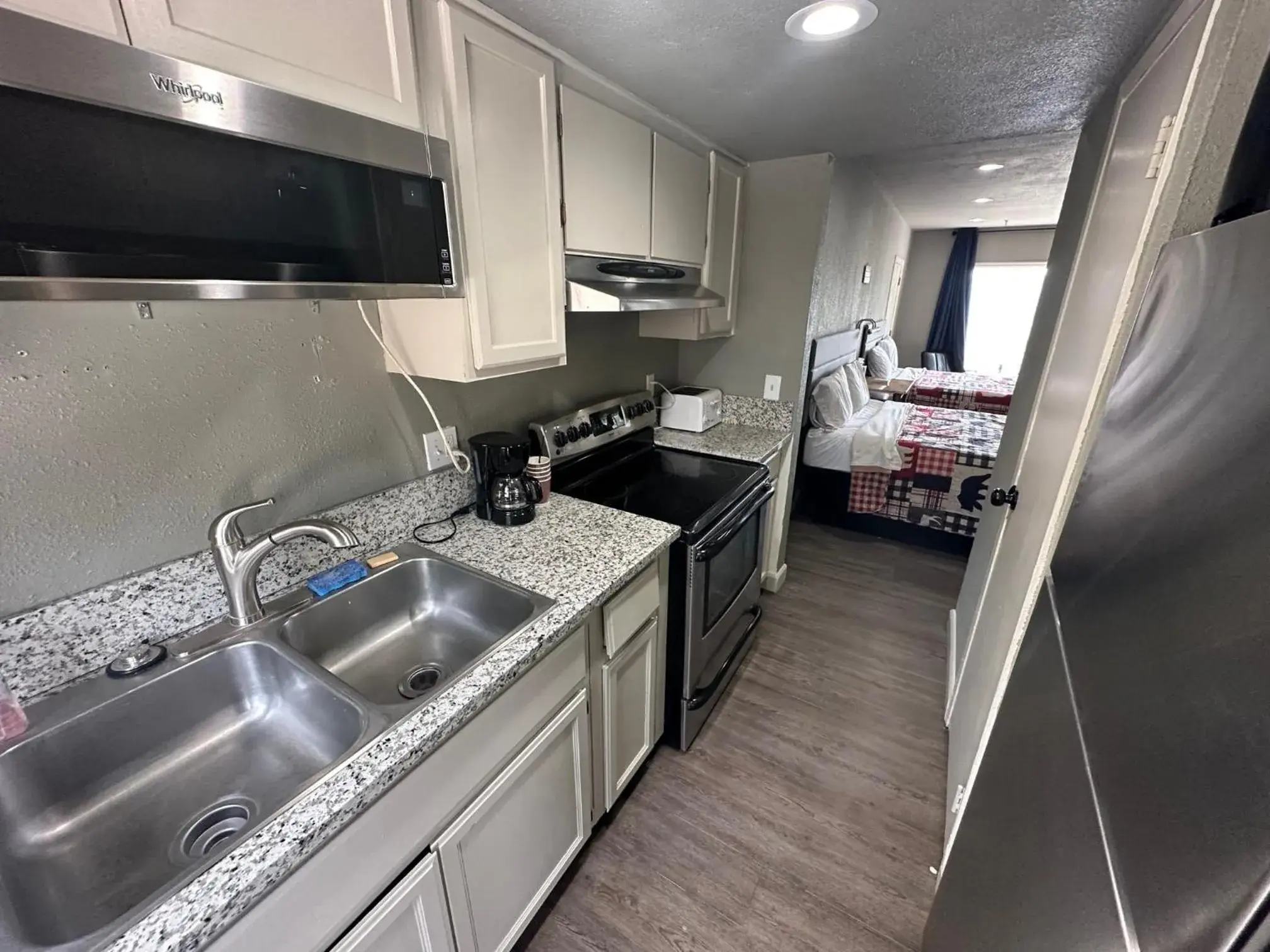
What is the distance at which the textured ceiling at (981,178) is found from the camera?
2.66m

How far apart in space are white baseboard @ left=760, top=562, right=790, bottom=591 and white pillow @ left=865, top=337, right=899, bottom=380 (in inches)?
131

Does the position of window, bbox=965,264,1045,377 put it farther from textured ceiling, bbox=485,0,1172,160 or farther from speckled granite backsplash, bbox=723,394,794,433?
textured ceiling, bbox=485,0,1172,160

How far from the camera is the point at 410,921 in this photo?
0.89 metres

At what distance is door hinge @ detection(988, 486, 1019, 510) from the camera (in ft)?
4.88

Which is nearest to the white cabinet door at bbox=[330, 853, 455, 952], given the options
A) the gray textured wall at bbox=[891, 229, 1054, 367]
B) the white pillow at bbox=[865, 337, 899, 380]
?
the white pillow at bbox=[865, 337, 899, 380]

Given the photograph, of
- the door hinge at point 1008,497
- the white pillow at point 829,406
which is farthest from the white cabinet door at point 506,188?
the white pillow at point 829,406

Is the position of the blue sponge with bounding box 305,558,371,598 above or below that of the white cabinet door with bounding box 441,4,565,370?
below

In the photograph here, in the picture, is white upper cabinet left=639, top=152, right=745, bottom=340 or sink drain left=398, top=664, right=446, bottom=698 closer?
sink drain left=398, top=664, right=446, bottom=698

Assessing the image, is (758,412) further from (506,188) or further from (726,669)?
(506,188)

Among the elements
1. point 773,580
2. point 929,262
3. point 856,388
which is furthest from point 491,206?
point 929,262

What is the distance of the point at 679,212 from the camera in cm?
189

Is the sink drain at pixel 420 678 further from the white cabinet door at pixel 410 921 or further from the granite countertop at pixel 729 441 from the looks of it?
the granite countertop at pixel 729 441

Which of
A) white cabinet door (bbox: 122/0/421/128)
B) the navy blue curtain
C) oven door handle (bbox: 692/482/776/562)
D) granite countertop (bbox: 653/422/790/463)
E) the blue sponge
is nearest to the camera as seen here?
white cabinet door (bbox: 122/0/421/128)

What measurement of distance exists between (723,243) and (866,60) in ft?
3.10
